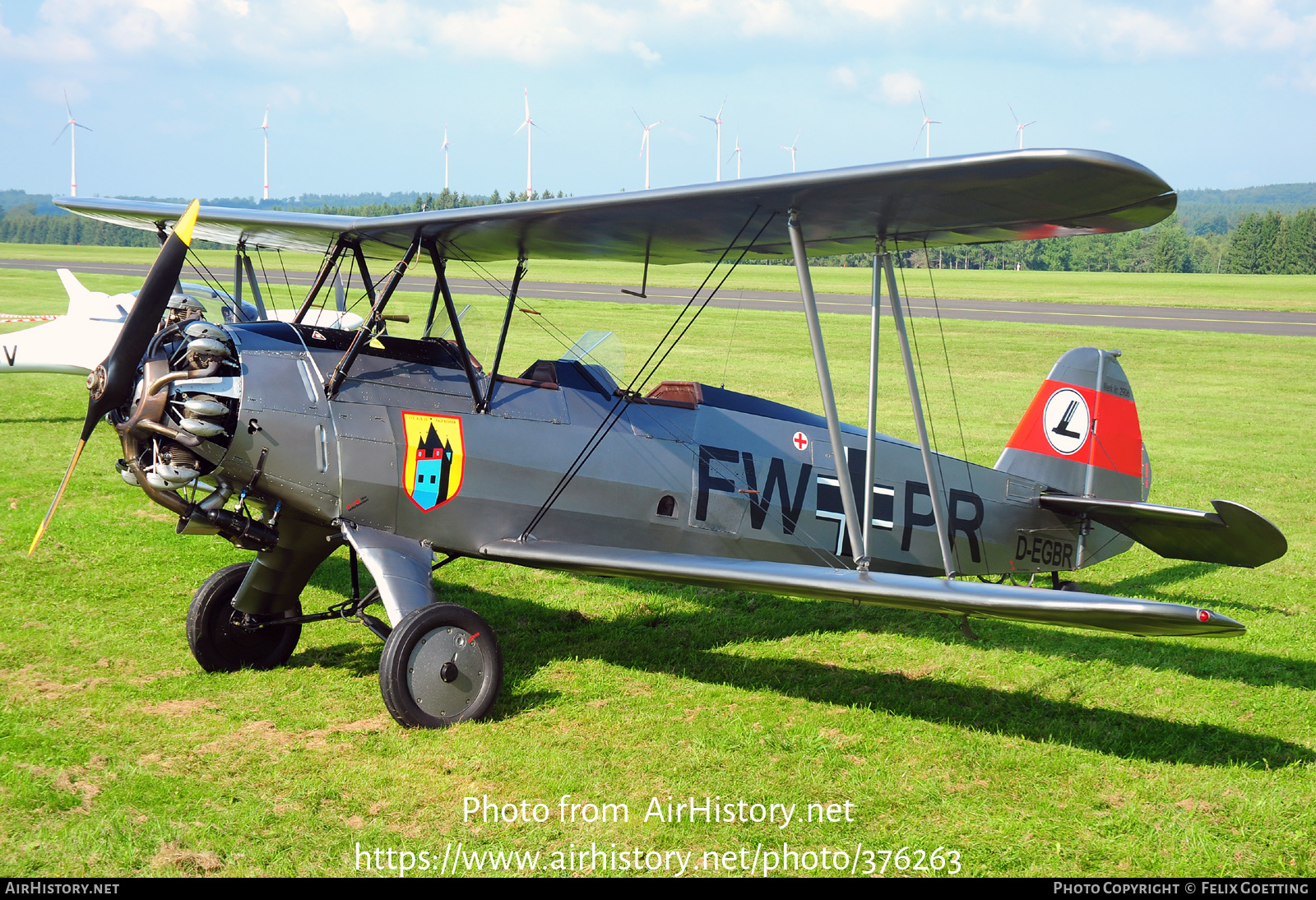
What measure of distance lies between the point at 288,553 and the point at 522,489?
4.92ft

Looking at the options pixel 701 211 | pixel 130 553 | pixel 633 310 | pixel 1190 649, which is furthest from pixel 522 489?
pixel 633 310

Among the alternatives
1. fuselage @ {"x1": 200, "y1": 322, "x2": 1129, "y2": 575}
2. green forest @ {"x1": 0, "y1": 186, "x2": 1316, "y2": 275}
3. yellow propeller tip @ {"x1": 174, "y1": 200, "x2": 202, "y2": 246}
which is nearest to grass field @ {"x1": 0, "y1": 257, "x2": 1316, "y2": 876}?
fuselage @ {"x1": 200, "y1": 322, "x2": 1129, "y2": 575}

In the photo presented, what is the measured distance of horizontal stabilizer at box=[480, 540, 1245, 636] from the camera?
440 cm

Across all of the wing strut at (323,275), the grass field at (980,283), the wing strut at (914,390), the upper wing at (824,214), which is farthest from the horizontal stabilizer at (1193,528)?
the grass field at (980,283)

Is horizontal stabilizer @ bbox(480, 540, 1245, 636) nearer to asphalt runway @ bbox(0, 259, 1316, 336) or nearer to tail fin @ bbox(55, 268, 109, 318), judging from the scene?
tail fin @ bbox(55, 268, 109, 318)

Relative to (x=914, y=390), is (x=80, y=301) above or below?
above

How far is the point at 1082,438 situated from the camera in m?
7.80

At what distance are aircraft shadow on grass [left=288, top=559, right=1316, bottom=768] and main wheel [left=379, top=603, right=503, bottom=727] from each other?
0.31m

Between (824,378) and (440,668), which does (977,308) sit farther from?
(440,668)

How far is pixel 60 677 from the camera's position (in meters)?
6.07

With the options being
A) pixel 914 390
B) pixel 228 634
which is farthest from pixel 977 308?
pixel 228 634

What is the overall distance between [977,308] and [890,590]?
3910 cm

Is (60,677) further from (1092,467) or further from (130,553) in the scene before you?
(1092,467)
